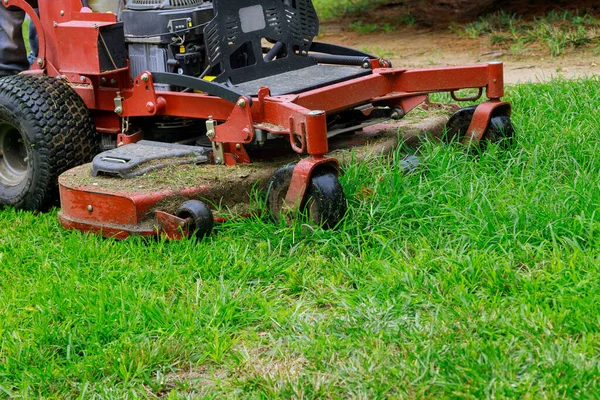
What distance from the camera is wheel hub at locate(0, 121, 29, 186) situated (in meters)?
5.23

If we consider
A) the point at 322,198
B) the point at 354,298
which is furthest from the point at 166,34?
the point at 354,298

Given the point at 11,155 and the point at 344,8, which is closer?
the point at 11,155

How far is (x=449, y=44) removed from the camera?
8938 millimetres

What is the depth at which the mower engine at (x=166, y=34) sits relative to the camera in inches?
198

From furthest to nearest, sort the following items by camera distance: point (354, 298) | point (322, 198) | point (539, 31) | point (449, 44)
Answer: point (449, 44)
point (539, 31)
point (322, 198)
point (354, 298)

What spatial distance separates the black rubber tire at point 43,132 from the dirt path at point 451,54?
345cm

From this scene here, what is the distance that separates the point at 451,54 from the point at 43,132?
4582mm

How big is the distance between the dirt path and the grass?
0.33 feet

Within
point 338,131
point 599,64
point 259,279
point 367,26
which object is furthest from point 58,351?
point 367,26

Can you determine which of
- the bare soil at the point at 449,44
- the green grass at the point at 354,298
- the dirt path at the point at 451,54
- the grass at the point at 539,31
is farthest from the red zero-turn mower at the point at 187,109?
the grass at the point at 539,31

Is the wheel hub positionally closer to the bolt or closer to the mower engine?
the mower engine

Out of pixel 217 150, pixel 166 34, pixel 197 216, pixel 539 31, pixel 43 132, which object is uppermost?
pixel 166 34

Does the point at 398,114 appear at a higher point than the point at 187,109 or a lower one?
lower

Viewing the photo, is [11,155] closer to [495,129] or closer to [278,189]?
[278,189]
